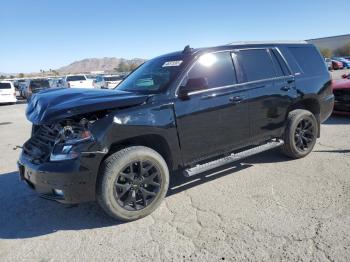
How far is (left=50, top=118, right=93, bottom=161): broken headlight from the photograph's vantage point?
3.42m

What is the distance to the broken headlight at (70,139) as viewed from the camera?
134 inches

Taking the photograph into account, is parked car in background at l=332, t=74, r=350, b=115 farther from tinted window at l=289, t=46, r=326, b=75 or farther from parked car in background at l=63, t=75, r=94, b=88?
parked car in background at l=63, t=75, r=94, b=88

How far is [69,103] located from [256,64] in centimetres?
284

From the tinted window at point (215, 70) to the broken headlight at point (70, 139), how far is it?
1.54m

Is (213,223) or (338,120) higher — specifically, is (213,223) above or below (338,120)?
above

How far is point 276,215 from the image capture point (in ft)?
12.1

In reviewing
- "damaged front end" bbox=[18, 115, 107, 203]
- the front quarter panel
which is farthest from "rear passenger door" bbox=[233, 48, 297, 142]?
"damaged front end" bbox=[18, 115, 107, 203]

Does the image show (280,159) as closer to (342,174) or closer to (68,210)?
(342,174)

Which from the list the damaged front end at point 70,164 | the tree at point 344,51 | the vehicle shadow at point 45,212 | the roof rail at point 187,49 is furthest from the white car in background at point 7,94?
the tree at point 344,51

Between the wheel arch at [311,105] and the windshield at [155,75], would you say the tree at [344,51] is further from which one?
the windshield at [155,75]

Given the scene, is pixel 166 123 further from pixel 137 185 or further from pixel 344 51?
pixel 344 51

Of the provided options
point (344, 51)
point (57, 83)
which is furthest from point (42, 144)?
point (344, 51)

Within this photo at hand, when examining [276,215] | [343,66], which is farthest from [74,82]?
[343,66]

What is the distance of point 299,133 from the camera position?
5566mm
